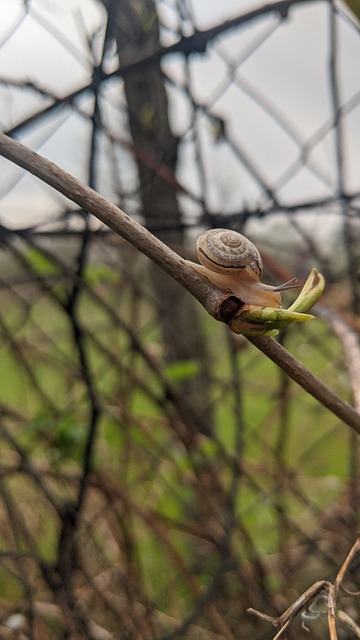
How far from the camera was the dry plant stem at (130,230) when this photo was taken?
1.16 ft

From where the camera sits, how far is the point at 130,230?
1.19 feet

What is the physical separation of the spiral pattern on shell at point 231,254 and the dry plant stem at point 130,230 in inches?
1.8

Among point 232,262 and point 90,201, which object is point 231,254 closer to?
point 232,262

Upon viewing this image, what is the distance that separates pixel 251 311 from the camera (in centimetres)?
38

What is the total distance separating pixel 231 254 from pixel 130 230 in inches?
4.0

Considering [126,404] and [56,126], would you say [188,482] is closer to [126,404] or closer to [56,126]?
[126,404]

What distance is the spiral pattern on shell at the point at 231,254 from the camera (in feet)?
1.45

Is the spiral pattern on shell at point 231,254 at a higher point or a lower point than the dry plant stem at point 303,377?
higher

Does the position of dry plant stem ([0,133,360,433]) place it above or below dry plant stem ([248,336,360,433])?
above

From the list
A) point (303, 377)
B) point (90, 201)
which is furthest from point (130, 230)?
point (303, 377)

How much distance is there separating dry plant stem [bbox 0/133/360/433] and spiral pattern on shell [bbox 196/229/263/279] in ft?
0.15

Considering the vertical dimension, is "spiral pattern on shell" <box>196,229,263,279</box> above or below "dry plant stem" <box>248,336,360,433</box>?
above

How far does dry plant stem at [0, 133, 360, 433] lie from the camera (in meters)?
0.35

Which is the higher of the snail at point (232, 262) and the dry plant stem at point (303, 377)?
the snail at point (232, 262)
